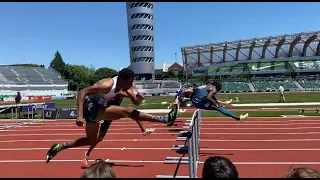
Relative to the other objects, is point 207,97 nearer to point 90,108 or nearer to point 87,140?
point 87,140

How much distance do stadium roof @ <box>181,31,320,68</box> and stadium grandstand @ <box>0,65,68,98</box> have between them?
3378 cm

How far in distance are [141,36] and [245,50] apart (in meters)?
29.0

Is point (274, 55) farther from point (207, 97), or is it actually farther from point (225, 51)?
point (207, 97)

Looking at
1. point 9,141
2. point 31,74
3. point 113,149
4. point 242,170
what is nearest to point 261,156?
point 242,170

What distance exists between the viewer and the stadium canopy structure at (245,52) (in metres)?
77.8

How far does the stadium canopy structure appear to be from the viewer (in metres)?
77.8

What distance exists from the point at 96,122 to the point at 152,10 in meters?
91.1

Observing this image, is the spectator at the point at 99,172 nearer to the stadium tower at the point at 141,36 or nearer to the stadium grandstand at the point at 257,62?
the stadium grandstand at the point at 257,62

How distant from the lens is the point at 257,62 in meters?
85.8

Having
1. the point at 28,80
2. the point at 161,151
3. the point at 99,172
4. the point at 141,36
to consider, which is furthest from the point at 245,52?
the point at 99,172

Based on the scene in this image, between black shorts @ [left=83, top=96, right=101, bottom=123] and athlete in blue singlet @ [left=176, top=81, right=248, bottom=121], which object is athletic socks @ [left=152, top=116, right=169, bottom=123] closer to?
black shorts @ [left=83, top=96, right=101, bottom=123]

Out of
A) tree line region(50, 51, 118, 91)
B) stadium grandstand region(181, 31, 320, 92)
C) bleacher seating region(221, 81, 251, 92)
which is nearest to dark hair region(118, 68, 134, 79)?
bleacher seating region(221, 81, 251, 92)

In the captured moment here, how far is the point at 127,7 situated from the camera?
301 ft

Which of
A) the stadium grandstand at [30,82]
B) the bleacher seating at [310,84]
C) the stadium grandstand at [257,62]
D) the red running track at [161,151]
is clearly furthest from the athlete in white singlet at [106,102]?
the bleacher seating at [310,84]
